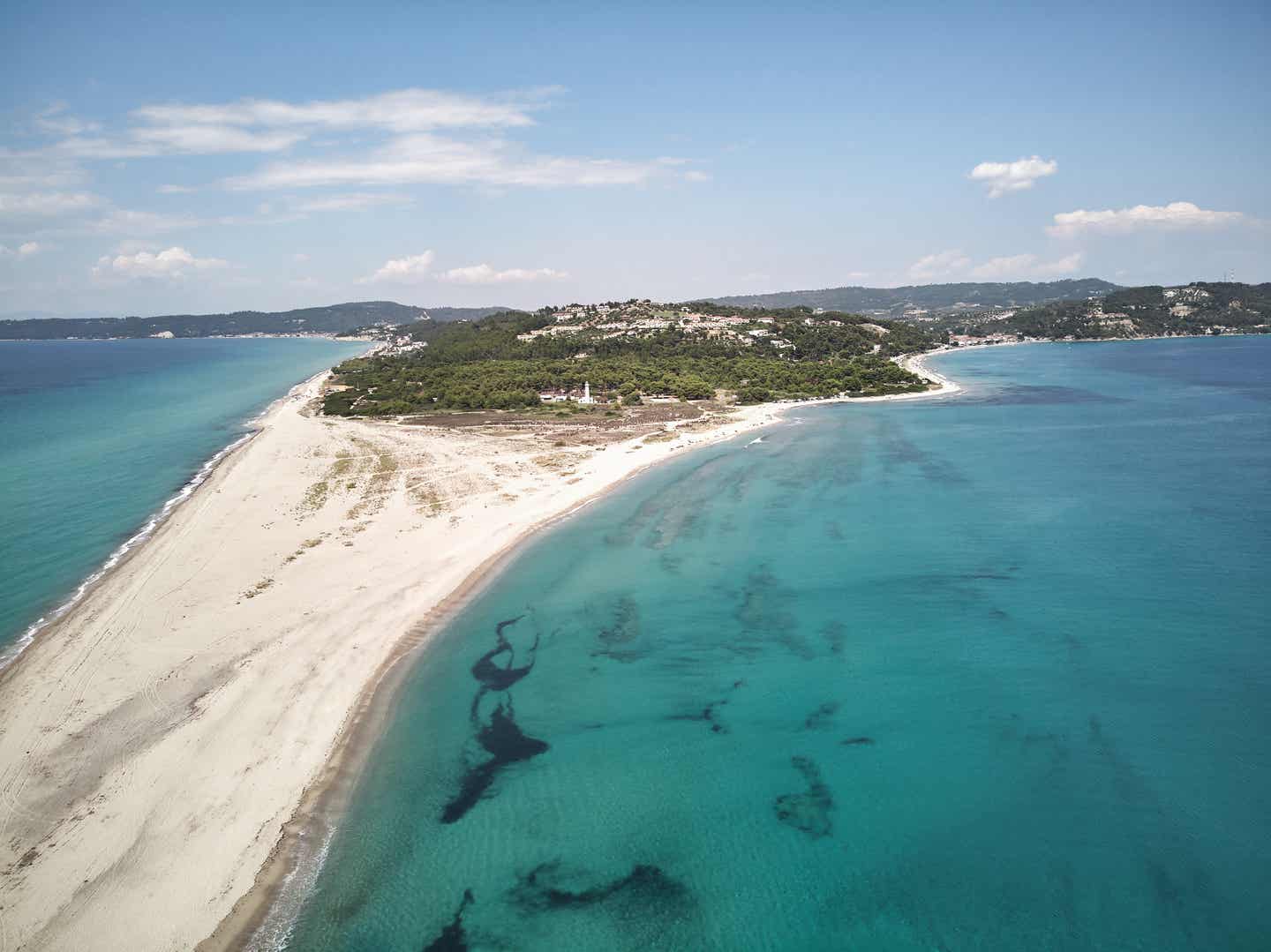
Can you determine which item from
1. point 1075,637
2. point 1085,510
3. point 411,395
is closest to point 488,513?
point 1075,637

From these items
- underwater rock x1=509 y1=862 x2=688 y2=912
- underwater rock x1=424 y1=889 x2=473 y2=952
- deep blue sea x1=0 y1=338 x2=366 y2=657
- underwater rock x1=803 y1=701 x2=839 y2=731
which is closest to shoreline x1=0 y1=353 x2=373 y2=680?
deep blue sea x1=0 y1=338 x2=366 y2=657

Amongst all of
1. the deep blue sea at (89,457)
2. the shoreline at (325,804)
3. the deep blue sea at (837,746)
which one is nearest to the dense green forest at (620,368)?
the deep blue sea at (89,457)

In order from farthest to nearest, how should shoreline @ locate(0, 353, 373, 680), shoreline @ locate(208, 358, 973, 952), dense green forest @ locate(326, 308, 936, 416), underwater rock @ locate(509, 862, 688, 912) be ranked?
dense green forest @ locate(326, 308, 936, 416)
shoreline @ locate(0, 353, 373, 680)
underwater rock @ locate(509, 862, 688, 912)
shoreline @ locate(208, 358, 973, 952)

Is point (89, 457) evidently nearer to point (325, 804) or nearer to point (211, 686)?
point (211, 686)

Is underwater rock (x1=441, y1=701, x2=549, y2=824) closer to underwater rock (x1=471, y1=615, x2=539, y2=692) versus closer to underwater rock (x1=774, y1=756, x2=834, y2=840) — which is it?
underwater rock (x1=471, y1=615, x2=539, y2=692)

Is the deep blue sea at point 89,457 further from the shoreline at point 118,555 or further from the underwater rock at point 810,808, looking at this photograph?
the underwater rock at point 810,808
